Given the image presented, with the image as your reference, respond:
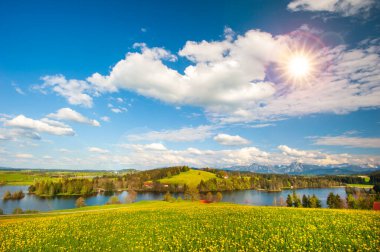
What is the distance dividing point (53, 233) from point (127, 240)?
797 centimetres

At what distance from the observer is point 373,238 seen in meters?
12.3

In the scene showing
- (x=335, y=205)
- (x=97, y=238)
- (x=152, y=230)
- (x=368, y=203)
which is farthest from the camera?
(x=335, y=205)

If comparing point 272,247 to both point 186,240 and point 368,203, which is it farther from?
point 368,203

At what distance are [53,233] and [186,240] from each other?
12.2 metres

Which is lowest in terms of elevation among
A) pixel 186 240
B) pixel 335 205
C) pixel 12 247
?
pixel 335 205

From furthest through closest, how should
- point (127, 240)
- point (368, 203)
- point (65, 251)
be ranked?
1. point (368, 203)
2. point (127, 240)
3. point (65, 251)

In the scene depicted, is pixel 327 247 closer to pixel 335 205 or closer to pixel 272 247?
pixel 272 247

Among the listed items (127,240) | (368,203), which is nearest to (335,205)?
(368,203)

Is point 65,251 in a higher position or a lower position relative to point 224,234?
lower

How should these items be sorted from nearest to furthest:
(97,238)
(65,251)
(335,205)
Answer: (65,251)
(97,238)
(335,205)

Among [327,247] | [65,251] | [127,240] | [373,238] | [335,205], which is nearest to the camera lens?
[327,247]

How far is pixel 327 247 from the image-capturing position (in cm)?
1154

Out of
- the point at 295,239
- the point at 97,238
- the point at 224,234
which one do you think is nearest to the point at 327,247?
the point at 295,239

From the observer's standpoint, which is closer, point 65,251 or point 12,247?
point 65,251
